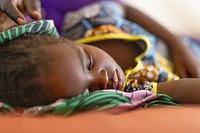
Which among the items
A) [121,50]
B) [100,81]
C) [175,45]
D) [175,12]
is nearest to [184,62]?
[175,45]

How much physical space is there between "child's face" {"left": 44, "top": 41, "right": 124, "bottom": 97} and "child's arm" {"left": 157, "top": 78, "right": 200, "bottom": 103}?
3.7 inches

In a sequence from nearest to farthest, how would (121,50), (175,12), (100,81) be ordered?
1. (100,81)
2. (121,50)
3. (175,12)

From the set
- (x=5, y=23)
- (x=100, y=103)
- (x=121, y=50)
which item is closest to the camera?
(x=100, y=103)

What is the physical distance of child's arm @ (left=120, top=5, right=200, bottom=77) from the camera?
1.28 meters

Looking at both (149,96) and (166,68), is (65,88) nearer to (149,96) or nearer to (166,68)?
(149,96)

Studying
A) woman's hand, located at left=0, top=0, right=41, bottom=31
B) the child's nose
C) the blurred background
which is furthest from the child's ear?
the blurred background

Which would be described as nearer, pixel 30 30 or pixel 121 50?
pixel 30 30

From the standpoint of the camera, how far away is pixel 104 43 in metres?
1.21

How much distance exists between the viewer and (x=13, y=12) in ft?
2.89

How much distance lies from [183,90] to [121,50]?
1.33 feet

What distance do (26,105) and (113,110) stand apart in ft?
0.54

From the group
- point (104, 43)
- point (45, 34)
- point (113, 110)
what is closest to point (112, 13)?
point (104, 43)

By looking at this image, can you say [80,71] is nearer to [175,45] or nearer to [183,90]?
[183,90]

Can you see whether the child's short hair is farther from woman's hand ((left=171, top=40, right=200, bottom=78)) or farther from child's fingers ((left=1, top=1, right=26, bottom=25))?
woman's hand ((left=171, top=40, right=200, bottom=78))
